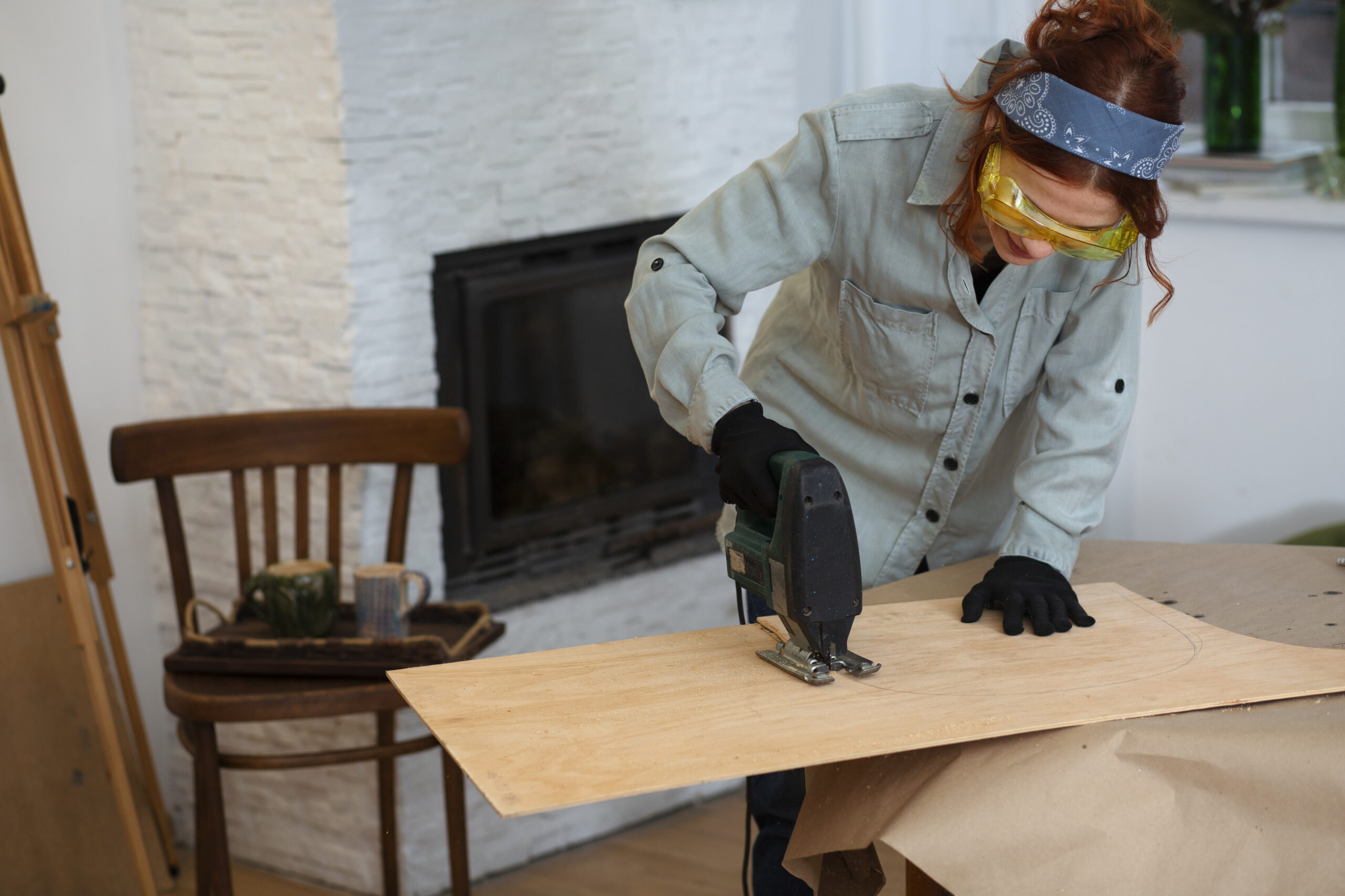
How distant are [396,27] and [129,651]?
52.2 inches

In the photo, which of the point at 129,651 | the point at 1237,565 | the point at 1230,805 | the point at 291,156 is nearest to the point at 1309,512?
the point at 1237,565

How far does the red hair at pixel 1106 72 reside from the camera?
126cm

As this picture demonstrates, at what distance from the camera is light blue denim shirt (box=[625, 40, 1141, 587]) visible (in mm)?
1466

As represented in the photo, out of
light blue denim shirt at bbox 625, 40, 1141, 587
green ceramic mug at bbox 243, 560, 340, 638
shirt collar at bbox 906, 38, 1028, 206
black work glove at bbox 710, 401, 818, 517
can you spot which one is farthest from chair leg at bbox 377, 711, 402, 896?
shirt collar at bbox 906, 38, 1028, 206

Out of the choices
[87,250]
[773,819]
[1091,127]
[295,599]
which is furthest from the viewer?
[87,250]

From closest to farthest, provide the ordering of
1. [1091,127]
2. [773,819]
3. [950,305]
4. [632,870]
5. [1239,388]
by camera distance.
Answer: [1091,127]
[950,305]
[773,819]
[632,870]
[1239,388]

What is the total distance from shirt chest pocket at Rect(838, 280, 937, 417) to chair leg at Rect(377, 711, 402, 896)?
111 cm

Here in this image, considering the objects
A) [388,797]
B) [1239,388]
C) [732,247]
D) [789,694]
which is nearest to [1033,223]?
[732,247]

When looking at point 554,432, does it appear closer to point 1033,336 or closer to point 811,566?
point 1033,336

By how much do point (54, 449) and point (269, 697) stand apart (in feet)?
1.77

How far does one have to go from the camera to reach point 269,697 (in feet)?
6.33

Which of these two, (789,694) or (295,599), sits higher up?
(789,694)

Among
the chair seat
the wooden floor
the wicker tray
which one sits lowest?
the wooden floor

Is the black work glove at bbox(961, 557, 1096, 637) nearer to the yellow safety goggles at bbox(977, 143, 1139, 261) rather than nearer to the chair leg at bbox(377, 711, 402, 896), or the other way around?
the yellow safety goggles at bbox(977, 143, 1139, 261)
